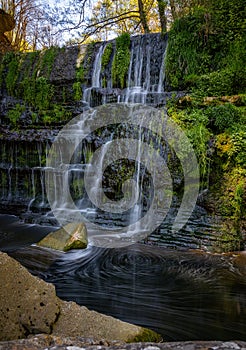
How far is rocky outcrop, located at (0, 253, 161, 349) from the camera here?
97.0 inches

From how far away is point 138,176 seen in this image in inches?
289

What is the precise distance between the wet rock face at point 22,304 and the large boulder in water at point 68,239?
3.27m

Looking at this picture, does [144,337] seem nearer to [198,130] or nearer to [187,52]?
[198,130]

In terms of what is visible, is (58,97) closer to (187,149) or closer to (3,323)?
(187,149)

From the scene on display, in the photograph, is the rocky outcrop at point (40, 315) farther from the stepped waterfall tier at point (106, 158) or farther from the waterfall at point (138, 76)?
the waterfall at point (138, 76)

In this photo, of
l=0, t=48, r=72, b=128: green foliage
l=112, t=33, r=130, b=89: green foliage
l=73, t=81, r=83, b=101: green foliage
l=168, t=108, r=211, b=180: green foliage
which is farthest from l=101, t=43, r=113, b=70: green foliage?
l=168, t=108, r=211, b=180: green foliage

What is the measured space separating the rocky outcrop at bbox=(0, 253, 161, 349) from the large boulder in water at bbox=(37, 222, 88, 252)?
3.24 metres

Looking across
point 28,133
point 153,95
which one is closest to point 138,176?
point 153,95

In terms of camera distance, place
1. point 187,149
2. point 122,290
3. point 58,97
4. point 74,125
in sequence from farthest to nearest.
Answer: point 58,97, point 74,125, point 187,149, point 122,290

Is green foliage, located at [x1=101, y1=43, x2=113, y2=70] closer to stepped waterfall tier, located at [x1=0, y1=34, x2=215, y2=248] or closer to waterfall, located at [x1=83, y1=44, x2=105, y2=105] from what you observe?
stepped waterfall tier, located at [x1=0, y1=34, x2=215, y2=248]

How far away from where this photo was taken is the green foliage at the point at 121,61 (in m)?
10.9

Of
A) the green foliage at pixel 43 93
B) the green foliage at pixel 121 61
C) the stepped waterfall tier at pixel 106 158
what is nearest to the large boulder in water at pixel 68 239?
the stepped waterfall tier at pixel 106 158

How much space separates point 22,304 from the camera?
8.39 feet

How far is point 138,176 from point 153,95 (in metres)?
3.11
